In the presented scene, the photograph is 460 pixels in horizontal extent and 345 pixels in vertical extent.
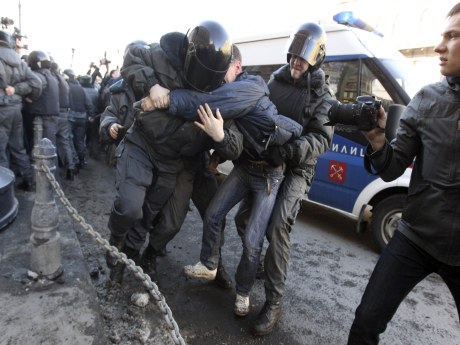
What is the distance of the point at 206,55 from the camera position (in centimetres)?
222

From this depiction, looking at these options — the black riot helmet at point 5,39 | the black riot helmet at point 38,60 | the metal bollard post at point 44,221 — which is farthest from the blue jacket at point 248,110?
the black riot helmet at point 38,60

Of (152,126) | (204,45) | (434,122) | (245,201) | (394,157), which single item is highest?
(204,45)

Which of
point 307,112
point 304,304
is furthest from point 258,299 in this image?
point 307,112

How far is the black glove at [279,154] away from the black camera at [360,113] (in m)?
0.66

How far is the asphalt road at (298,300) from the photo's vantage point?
2.53m

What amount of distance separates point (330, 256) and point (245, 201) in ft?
5.09

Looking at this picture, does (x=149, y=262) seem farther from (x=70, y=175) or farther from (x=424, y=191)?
(x=70, y=175)

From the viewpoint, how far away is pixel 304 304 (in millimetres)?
2980

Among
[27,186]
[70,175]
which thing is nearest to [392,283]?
[27,186]

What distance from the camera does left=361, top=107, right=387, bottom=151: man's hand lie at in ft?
5.57

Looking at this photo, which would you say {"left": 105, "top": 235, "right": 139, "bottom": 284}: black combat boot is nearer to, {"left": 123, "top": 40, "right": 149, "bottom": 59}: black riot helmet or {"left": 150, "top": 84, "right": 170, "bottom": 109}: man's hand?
{"left": 150, "top": 84, "right": 170, "bottom": 109}: man's hand

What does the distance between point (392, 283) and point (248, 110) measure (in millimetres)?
1318

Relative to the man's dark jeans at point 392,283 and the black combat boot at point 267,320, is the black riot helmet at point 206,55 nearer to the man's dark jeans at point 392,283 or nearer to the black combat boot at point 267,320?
the man's dark jeans at point 392,283

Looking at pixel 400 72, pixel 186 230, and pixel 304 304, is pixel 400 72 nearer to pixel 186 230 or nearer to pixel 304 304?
pixel 304 304
